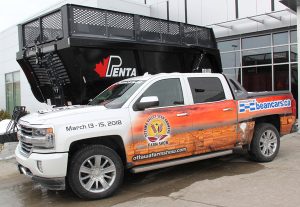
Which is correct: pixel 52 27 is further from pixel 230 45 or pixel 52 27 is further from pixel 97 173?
pixel 230 45

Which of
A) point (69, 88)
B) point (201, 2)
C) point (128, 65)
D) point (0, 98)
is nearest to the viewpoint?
point (69, 88)

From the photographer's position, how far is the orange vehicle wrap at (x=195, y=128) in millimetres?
6352

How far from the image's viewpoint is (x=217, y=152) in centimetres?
734

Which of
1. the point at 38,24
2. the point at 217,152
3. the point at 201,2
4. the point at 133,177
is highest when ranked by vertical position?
the point at 201,2

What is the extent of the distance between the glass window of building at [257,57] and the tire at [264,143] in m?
8.86

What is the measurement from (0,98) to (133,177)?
23967mm

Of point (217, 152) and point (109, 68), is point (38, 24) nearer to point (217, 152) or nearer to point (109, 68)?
point (109, 68)

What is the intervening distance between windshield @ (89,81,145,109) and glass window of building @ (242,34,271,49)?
10.8 meters

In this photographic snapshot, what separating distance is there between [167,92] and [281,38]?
10.7m

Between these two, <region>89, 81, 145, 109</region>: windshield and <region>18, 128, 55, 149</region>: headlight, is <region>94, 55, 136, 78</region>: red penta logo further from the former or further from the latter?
<region>18, 128, 55, 149</region>: headlight

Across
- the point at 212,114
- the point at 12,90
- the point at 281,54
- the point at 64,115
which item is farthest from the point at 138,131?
the point at 12,90

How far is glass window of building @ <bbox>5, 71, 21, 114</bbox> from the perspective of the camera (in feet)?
83.9

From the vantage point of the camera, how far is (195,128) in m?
6.95

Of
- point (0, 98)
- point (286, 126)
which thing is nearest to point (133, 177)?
point (286, 126)
